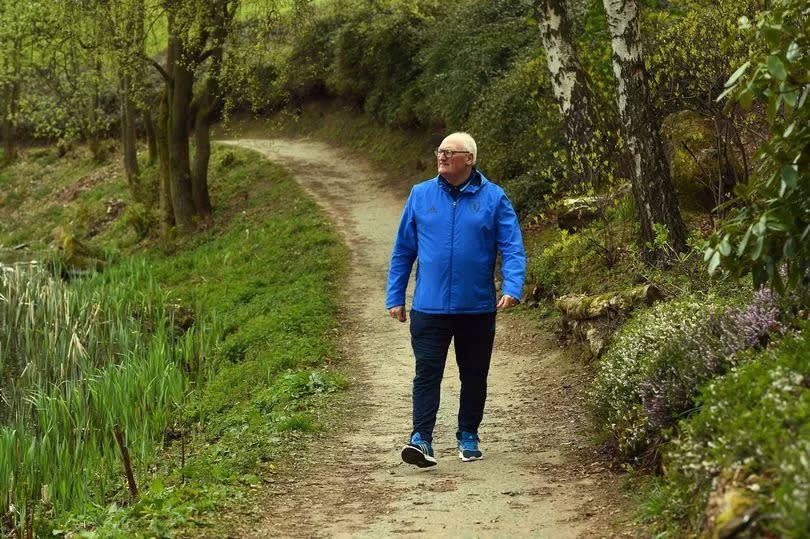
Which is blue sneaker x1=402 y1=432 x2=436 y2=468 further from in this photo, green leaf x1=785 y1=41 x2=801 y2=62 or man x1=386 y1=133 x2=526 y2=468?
green leaf x1=785 y1=41 x2=801 y2=62

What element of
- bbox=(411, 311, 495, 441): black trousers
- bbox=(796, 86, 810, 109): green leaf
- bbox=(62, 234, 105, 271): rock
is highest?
bbox=(796, 86, 810, 109): green leaf

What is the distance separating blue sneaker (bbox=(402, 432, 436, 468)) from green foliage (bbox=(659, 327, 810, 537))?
1.76 m

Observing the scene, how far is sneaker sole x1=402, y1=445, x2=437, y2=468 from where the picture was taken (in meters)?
6.83

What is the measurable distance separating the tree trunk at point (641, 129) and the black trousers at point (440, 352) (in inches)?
158

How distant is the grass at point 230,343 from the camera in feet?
22.3

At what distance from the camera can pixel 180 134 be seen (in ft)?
73.9

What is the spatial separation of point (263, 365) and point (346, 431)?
3718mm

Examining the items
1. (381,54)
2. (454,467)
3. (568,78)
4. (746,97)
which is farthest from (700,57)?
(381,54)

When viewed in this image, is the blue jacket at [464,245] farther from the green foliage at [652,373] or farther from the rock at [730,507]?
the rock at [730,507]

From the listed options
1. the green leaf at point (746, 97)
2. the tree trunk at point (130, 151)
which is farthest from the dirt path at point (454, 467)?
the tree trunk at point (130, 151)

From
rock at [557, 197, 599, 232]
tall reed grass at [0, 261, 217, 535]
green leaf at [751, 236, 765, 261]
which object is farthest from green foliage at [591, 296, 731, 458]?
rock at [557, 197, 599, 232]

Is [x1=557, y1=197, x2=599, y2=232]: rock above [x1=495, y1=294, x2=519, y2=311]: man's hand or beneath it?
beneath

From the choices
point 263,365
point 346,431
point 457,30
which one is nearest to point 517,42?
point 457,30

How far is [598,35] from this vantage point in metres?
16.8
